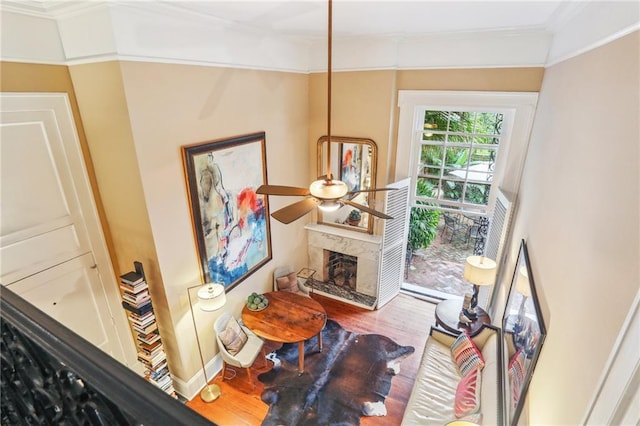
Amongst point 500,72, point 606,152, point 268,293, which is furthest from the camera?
point 268,293

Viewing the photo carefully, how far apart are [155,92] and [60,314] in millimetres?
2163

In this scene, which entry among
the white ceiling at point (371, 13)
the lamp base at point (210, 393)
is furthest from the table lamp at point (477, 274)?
the lamp base at point (210, 393)

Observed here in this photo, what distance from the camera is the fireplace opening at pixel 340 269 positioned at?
5199 millimetres

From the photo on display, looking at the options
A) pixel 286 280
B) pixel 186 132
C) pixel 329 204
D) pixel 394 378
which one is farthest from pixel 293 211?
pixel 394 378

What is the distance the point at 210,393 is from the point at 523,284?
335 cm

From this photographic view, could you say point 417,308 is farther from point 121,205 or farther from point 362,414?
point 121,205

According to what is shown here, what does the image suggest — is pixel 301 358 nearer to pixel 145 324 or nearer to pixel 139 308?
pixel 145 324

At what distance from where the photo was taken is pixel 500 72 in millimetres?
3602

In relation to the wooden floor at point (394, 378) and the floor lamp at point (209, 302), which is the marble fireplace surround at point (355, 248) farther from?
the floor lamp at point (209, 302)

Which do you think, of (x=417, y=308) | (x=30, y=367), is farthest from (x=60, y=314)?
(x=417, y=308)

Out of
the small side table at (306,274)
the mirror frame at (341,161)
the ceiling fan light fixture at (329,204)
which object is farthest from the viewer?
the small side table at (306,274)

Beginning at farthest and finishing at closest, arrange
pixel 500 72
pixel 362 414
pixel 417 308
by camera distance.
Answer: pixel 417 308, pixel 500 72, pixel 362 414

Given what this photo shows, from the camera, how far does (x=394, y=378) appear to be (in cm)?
376

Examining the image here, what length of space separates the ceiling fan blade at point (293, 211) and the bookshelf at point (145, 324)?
159 cm
